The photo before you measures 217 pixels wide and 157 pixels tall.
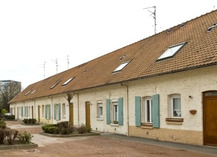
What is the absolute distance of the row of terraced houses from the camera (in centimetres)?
1495

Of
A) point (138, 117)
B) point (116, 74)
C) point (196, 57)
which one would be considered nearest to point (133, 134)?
point (138, 117)

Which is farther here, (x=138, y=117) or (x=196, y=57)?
(x=138, y=117)

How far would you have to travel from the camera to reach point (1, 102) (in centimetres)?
7125

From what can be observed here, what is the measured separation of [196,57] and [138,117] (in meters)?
5.42

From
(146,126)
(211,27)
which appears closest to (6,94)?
(146,126)

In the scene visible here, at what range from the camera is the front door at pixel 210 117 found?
14388 mm

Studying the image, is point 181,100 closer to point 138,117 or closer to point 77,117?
point 138,117

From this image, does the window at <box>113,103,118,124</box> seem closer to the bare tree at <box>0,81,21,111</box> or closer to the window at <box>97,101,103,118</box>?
the window at <box>97,101,103,118</box>

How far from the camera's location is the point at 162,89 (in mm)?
17641

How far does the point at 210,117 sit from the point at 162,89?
3530mm

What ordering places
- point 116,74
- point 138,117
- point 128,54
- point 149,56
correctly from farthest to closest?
point 128,54 < point 116,74 < point 149,56 < point 138,117

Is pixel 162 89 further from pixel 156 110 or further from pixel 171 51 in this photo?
pixel 171 51

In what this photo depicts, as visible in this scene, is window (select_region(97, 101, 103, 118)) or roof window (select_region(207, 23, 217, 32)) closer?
roof window (select_region(207, 23, 217, 32))

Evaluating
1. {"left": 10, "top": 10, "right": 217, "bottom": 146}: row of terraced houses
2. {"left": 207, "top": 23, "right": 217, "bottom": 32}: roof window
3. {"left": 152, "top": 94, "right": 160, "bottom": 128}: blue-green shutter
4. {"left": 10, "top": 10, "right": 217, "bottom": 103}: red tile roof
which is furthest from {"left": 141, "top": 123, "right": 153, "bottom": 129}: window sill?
{"left": 207, "top": 23, "right": 217, "bottom": 32}: roof window
